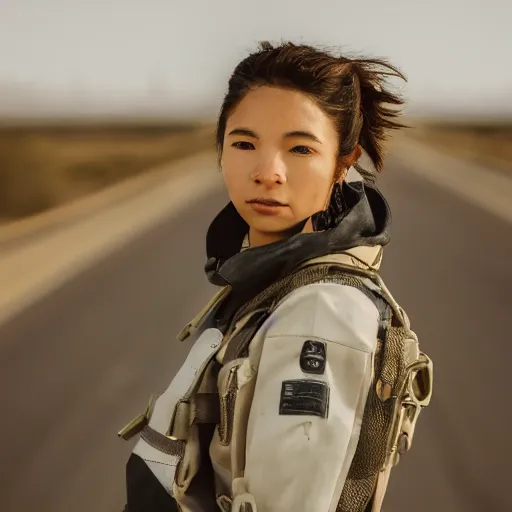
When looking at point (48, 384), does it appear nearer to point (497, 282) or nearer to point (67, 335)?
point (67, 335)

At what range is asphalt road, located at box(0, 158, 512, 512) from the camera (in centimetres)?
161

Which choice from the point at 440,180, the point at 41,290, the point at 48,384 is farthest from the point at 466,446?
the point at 440,180

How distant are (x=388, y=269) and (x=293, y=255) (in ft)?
7.85

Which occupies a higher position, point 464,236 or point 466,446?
point 464,236

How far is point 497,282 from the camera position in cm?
295

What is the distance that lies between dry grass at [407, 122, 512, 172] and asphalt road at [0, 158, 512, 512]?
4904 mm

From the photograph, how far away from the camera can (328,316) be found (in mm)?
610

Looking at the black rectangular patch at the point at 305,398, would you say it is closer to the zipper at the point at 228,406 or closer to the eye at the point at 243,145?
the zipper at the point at 228,406

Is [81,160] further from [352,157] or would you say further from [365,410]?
[365,410]

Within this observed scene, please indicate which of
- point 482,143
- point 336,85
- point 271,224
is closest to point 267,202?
point 271,224

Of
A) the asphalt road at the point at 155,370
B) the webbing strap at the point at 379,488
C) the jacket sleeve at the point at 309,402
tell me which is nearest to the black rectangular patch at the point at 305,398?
the jacket sleeve at the point at 309,402

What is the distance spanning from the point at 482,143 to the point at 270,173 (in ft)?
33.7

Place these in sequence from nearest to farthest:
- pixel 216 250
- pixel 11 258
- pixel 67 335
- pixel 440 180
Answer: pixel 216 250 < pixel 67 335 < pixel 11 258 < pixel 440 180

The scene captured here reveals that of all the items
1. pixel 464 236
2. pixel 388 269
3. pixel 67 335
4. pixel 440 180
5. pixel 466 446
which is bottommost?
pixel 466 446
